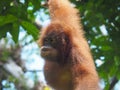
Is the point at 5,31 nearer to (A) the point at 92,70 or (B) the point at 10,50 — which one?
(A) the point at 92,70

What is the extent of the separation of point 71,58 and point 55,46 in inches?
12.2

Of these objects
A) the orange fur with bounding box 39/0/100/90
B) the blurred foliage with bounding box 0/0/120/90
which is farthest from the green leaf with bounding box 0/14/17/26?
the orange fur with bounding box 39/0/100/90

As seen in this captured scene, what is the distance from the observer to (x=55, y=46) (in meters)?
4.42

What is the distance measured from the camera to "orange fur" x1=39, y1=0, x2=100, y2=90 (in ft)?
12.7

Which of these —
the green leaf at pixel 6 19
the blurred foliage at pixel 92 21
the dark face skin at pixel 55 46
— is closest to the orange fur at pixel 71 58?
the dark face skin at pixel 55 46

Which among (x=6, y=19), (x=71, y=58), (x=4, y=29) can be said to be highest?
(x=6, y=19)

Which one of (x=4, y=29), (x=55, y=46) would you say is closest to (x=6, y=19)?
(x=4, y=29)

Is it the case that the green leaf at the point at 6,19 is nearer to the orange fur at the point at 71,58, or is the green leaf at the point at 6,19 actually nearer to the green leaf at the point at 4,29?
the green leaf at the point at 4,29

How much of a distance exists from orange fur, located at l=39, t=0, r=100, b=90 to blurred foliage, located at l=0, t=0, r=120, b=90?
0.15 meters

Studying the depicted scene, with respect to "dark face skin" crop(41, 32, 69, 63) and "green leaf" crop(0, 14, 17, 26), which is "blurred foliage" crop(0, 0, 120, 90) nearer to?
"green leaf" crop(0, 14, 17, 26)

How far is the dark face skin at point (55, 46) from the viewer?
427cm

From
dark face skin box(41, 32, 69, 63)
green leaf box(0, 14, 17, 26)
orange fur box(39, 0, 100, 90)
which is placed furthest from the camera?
green leaf box(0, 14, 17, 26)

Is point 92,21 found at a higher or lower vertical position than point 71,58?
higher

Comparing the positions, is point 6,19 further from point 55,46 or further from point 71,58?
point 71,58
